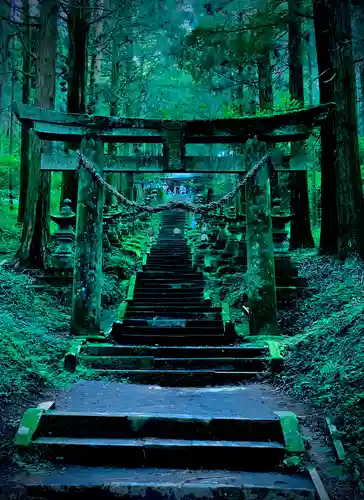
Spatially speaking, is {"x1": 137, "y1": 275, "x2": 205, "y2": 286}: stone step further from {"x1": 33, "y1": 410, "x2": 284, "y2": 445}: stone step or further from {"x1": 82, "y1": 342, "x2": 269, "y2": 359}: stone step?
{"x1": 33, "y1": 410, "x2": 284, "y2": 445}: stone step

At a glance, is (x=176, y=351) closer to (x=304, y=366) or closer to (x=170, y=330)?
(x=170, y=330)

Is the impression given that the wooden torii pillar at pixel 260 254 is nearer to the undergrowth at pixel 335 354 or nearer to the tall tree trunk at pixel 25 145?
the undergrowth at pixel 335 354

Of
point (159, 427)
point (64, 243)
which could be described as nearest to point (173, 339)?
point (159, 427)

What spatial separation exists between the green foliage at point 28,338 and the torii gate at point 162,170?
82 cm

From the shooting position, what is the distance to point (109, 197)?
22.7 m

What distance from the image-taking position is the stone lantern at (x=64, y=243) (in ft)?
37.0

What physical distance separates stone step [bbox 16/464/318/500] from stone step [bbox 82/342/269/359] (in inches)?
134

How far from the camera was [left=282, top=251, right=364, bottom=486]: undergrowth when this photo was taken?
4730 millimetres

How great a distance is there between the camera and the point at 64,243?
38.0 ft

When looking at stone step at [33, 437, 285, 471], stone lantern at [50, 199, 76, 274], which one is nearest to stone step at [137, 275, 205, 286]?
stone lantern at [50, 199, 76, 274]

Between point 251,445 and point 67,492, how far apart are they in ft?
5.92

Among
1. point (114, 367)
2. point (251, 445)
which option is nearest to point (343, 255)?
point (114, 367)

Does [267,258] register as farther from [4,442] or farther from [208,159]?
[4,442]

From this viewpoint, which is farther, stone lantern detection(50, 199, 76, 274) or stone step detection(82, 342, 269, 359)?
stone lantern detection(50, 199, 76, 274)
